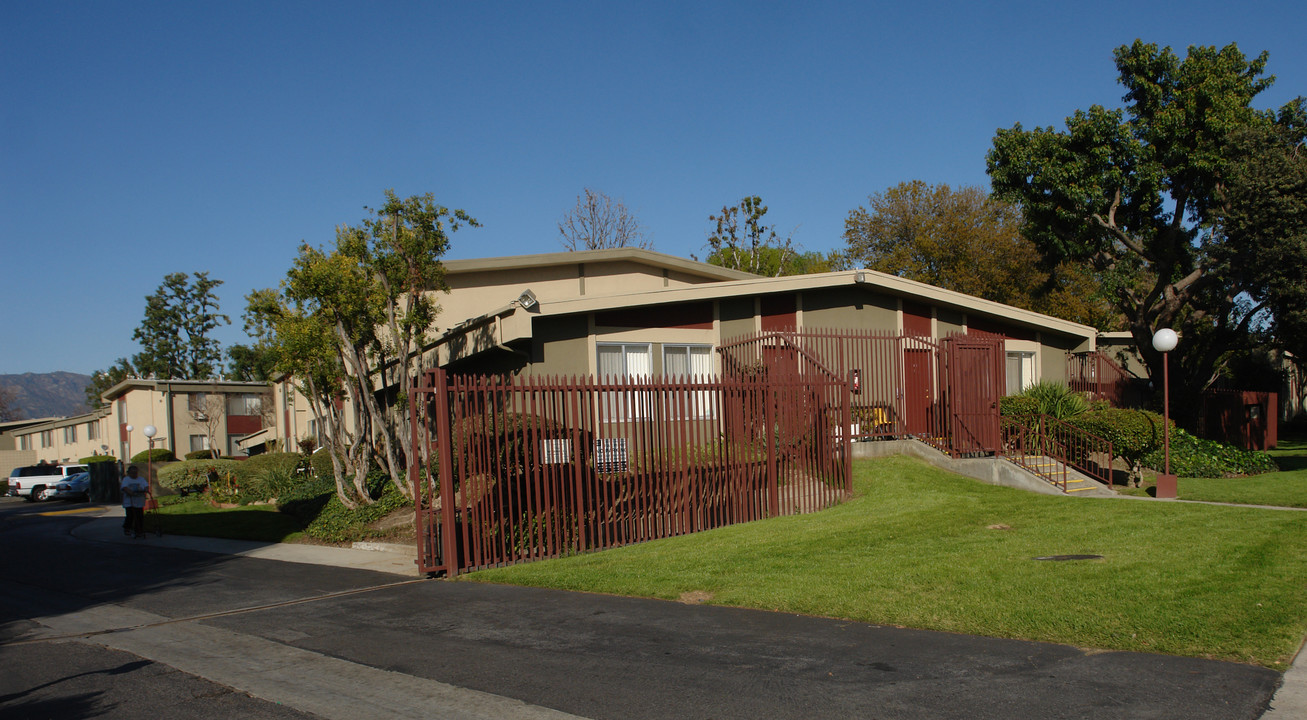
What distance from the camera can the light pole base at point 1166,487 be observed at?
13.2m

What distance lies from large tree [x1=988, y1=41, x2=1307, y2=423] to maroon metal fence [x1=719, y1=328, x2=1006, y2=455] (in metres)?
7.59

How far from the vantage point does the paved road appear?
5117 millimetres

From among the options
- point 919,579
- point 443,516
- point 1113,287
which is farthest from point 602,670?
point 1113,287

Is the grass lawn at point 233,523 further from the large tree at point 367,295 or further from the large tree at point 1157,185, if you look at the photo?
the large tree at point 1157,185

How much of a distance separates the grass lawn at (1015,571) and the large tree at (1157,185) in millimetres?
12617

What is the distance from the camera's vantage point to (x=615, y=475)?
438 inches

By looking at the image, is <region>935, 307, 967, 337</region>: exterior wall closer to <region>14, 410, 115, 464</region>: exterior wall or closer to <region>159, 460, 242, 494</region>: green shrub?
<region>159, 460, 242, 494</region>: green shrub

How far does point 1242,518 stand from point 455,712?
31.7 ft

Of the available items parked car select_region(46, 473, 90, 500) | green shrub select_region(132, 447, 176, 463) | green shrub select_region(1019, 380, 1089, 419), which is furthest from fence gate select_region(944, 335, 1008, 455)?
green shrub select_region(132, 447, 176, 463)

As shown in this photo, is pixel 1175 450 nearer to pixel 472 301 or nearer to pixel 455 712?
pixel 472 301

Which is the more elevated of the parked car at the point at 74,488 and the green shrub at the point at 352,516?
the green shrub at the point at 352,516

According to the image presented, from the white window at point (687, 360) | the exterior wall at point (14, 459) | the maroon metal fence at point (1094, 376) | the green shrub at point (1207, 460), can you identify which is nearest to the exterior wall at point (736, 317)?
the white window at point (687, 360)

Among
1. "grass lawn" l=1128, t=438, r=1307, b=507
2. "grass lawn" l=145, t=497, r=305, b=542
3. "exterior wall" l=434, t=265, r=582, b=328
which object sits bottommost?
"grass lawn" l=145, t=497, r=305, b=542

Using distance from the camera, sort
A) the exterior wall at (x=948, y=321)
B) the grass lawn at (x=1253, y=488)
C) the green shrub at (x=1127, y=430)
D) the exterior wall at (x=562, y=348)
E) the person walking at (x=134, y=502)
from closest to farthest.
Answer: the grass lawn at (x=1253, y=488) → the exterior wall at (x=562, y=348) → the green shrub at (x=1127, y=430) → the person walking at (x=134, y=502) → the exterior wall at (x=948, y=321)
